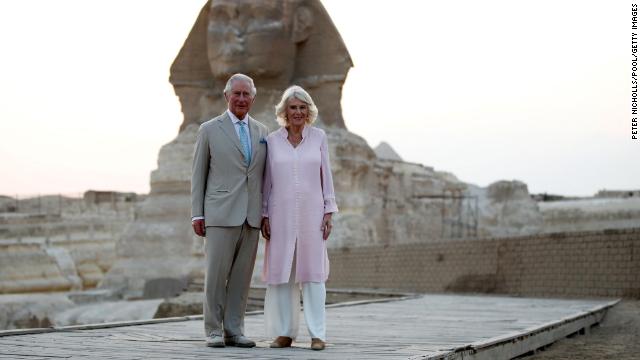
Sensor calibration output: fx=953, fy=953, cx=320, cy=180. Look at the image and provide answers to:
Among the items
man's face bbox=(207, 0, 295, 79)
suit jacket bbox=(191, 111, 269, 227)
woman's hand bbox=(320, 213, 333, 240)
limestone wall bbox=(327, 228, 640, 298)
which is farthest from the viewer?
man's face bbox=(207, 0, 295, 79)

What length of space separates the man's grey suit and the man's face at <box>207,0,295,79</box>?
17922mm

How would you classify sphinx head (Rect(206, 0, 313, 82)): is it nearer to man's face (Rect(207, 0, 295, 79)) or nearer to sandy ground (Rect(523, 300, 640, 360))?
man's face (Rect(207, 0, 295, 79))

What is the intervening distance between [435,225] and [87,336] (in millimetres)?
26730

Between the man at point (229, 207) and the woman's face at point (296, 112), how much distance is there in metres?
0.24

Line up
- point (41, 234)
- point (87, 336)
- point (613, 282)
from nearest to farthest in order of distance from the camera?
point (87, 336) < point (613, 282) < point (41, 234)

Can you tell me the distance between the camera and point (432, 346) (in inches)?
Answer: 237

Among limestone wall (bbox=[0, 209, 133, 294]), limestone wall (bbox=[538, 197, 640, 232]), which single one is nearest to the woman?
limestone wall (bbox=[538, 197, 640, 232])

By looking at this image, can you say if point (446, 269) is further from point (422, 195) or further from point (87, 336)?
point (422, 195)

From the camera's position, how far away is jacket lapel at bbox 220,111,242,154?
5963 millimetres

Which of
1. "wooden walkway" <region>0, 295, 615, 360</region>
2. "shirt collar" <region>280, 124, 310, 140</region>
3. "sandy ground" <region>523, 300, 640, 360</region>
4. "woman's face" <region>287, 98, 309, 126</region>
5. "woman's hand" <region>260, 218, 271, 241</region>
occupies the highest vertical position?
"woman's face" <region>287, 98, 309, 126</region>

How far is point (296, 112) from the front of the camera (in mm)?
6000

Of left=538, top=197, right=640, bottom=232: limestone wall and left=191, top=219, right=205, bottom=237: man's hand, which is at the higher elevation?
left=538, top=197, right=640, bottom=232: limestone wall

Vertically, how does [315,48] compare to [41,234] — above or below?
above

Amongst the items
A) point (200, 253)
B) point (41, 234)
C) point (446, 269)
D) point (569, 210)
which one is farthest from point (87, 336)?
point (41, 234)
